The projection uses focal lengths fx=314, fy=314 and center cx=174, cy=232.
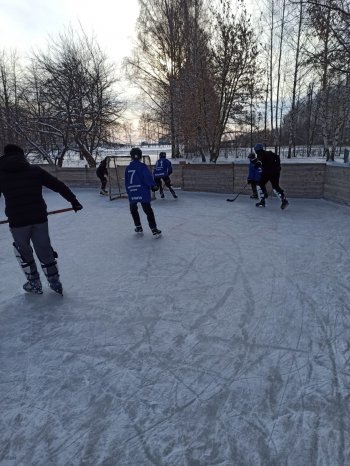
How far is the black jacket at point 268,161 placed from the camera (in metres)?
7.69

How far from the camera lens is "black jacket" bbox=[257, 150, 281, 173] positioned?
303 inches

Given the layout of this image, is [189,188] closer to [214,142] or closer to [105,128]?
[214,142]

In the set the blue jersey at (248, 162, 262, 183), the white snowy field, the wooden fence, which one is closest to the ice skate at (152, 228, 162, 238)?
the white snowy field

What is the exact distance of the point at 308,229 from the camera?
20.1 feet

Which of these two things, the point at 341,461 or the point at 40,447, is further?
the point at 40,447

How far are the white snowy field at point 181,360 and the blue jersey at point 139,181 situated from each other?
128cm

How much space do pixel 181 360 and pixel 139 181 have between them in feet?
13.1

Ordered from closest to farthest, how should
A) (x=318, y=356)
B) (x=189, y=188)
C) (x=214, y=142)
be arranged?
(x=318, y=356) < (x=189, y=188) < (x=214, y=142)

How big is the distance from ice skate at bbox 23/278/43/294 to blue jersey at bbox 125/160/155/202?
2.65 m

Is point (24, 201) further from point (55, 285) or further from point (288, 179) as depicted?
point (288, 179)

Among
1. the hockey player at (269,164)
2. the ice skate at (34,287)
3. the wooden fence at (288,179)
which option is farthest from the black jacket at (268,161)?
the ice skate at (34,287)

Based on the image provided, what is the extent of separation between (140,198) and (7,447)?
14.8 ft

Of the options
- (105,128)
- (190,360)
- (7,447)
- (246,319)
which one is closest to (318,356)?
(246,319)

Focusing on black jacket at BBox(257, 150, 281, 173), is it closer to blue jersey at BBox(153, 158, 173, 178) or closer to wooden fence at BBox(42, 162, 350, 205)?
wooden fence at BBox(42, 162, 350, 205)
